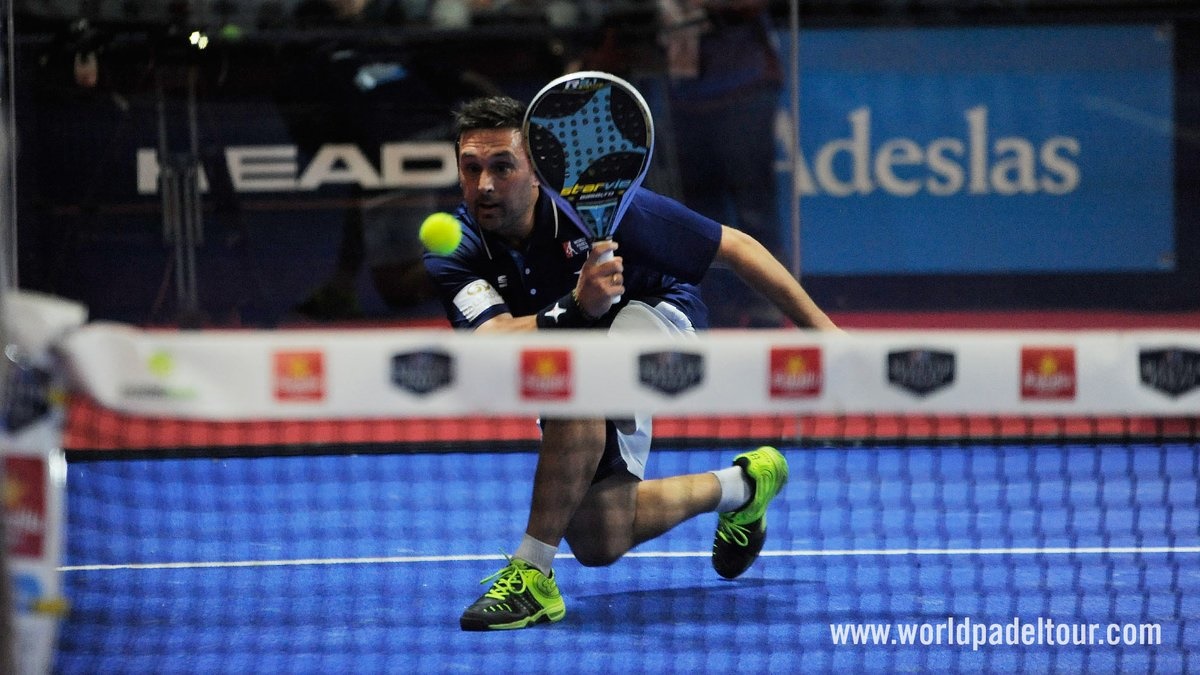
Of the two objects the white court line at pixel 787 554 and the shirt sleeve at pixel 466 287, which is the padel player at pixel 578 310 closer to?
the shirt sleeve at pixel 466 287

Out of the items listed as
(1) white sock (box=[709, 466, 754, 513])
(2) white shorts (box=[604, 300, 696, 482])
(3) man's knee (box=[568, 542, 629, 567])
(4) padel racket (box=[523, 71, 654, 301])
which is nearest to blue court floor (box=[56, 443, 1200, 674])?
(3) man's knee (box=[568, 542, 629, 567])

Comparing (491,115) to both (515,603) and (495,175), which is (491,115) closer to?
(495,175)

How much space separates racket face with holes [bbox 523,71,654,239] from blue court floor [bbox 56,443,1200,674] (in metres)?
1.10

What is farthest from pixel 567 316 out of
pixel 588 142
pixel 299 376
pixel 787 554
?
pixel 787 554

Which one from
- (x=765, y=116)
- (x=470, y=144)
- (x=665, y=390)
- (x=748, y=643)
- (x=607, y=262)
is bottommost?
(x=748, y=643)

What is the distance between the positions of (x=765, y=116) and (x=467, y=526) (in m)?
2.55

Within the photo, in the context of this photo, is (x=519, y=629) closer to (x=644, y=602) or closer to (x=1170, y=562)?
(x=644, y=602)

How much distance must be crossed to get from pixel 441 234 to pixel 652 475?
224 centimetres

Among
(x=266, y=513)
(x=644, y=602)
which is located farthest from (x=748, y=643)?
(x=266, y=513)

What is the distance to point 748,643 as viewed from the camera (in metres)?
3.83

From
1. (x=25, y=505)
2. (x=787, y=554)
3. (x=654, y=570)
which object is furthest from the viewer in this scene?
(x=787, y=554)

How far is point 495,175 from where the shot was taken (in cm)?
412

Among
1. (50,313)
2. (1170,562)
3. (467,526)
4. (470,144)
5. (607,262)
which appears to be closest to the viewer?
(50,313)

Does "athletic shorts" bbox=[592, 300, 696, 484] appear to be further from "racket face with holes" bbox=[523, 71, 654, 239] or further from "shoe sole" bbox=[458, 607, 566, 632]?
"racket face with holes" bbox=[523, 71, 654, 239]
